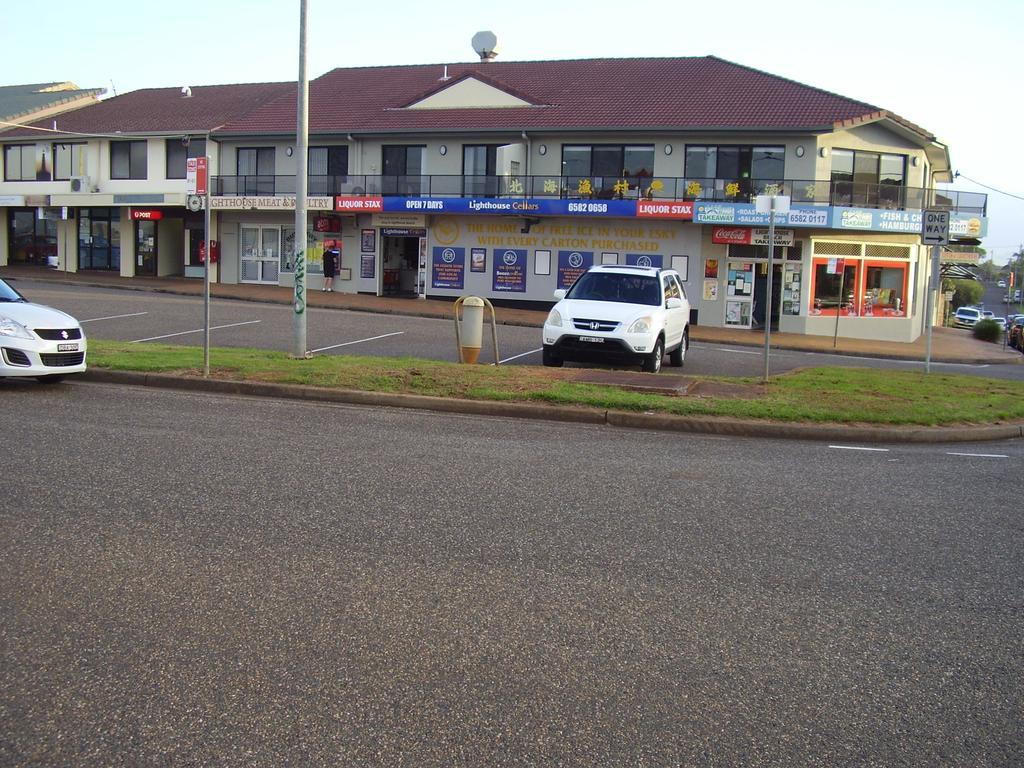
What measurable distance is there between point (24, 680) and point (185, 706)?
2.56 ft

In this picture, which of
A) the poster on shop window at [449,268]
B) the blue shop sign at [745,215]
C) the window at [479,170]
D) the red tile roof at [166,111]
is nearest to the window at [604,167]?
the window at [479,170]

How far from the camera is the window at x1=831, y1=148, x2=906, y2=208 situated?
32688 mm

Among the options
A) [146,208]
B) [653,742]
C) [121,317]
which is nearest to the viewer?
[653,742]

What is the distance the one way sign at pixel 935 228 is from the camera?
18.1 meters

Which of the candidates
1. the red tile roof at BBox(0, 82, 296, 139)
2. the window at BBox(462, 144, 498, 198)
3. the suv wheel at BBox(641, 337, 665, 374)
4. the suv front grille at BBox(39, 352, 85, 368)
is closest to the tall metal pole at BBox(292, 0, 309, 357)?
the suv front grille at BBox(39, 352, 85, 368)

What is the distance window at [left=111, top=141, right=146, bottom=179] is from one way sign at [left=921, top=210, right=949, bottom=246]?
33062mm

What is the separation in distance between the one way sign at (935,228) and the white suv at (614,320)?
4610 mm

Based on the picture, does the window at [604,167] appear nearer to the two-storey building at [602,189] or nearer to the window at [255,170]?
the two-storey building at [602,189]

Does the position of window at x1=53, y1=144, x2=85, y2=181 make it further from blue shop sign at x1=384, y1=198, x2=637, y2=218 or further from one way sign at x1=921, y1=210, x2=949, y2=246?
one way sign at x1=921, y1=210, x2=949, y2=246

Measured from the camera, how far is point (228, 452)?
31.2 ft

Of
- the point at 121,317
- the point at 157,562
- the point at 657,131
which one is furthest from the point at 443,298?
the point at 157,562

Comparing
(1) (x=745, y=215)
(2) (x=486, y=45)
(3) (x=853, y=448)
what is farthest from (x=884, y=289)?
(3) (x=853, y=448)

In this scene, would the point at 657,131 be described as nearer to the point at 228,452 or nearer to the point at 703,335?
the point at 703,335

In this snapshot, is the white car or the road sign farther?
the road sign
